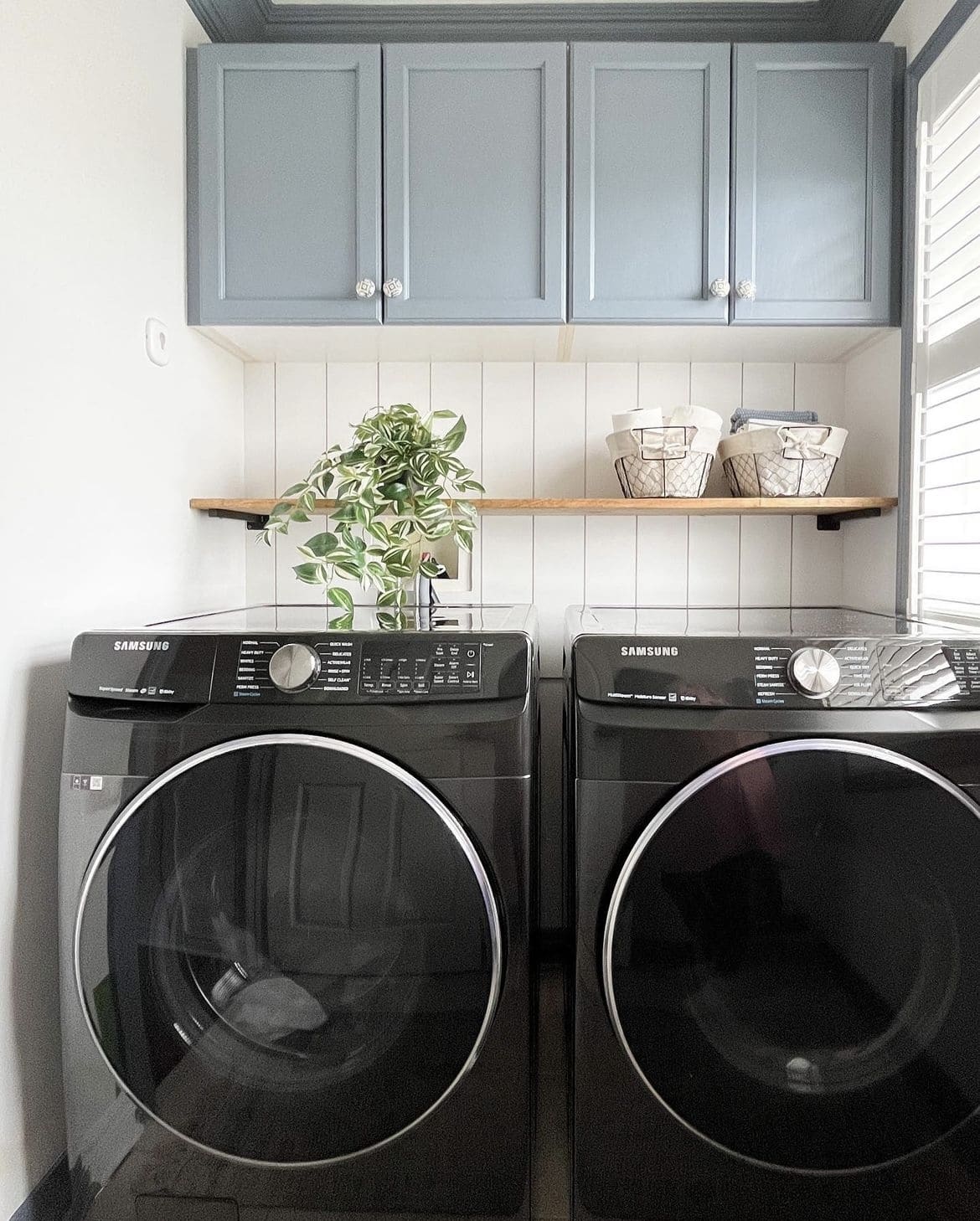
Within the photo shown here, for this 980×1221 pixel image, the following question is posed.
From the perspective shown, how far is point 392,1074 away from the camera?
1.19 meters

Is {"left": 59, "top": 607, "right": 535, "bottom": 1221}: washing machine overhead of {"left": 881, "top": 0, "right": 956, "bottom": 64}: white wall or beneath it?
beneath

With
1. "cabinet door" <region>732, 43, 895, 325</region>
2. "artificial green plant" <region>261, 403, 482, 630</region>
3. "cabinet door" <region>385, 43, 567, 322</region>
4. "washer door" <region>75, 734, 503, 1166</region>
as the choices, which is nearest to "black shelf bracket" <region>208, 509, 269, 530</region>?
"artificial green plant" <region>261, 403, 482, 630</region>

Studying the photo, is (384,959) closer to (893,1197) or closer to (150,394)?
(893,1197)

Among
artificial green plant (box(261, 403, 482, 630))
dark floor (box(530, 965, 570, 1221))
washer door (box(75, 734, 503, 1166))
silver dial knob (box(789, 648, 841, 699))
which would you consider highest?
artificial green plant (box(261, 403, 482, 630))

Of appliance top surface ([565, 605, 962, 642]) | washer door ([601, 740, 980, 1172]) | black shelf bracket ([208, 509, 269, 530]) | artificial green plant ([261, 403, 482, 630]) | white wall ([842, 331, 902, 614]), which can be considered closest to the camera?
washer door ([601, 740, 980, 1172])

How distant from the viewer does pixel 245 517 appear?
2104 millimetres

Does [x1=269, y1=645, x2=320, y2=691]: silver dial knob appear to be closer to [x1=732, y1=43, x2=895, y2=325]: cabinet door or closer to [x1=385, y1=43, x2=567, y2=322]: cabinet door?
[x1=385, y1=43, x2=567, y2=322]: cabinet door

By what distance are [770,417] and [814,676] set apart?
944 millimetres

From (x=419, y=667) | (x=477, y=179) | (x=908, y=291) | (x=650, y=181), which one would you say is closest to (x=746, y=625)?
(x=419, y=667)

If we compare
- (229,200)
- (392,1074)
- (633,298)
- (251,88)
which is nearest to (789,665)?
(392,1074)

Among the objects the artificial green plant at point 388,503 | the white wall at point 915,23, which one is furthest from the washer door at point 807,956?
the white wall at point 915,23

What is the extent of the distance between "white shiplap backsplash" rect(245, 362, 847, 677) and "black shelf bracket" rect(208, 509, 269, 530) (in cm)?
25

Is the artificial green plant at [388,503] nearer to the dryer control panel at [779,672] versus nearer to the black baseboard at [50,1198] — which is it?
the dryer control panel at [779,672]

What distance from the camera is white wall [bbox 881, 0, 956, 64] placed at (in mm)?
1600
